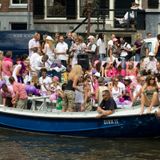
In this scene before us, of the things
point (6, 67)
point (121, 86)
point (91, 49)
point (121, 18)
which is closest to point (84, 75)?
point (121, 86)

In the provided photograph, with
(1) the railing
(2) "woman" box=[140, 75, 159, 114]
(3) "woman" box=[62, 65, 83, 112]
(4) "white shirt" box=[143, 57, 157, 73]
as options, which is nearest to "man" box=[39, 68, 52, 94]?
(3) "woman" box=[62, 65, 83, 112]

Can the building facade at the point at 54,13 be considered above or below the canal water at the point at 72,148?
above

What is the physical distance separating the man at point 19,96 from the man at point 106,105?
2.63m

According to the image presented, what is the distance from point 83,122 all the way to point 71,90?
1.03m

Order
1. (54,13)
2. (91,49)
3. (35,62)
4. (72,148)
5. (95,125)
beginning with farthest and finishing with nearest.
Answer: (54,13) → (91,49) → (35,62) → (95,125) → (72,148)

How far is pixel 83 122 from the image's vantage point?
2370cm

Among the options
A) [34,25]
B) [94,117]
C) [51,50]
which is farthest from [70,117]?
[34,25]

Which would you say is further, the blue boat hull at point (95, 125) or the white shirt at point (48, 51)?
the white shirt at point (48, 51)

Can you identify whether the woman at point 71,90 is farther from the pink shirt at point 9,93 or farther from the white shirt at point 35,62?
the white shirt at point 35,62

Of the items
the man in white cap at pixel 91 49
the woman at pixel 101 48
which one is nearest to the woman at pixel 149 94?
Result: the man in white cap at pixel 91 49

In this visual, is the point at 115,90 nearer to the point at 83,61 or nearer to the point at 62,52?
the point at 83,61

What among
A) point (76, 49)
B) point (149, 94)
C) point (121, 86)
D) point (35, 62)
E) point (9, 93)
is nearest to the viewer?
point (149, 94)

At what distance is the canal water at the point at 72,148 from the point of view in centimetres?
2142

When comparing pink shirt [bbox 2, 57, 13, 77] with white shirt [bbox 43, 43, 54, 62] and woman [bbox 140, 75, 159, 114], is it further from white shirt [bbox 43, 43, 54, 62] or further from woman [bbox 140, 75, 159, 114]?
woman [bbox 140, 75, 159, 114]
